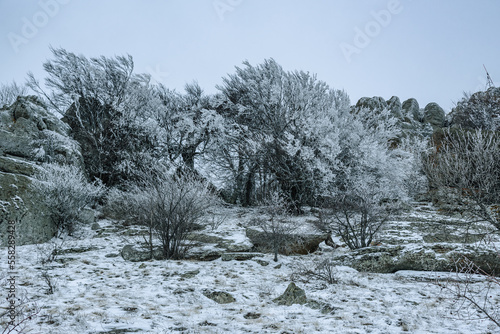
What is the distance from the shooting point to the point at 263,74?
15.9 m

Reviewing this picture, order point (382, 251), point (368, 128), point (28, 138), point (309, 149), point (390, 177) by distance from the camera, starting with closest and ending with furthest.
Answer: point (382, 251), point (28, 138), point (309, 149), point (390, 177), point (368, 128)

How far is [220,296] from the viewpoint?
4.39 metres

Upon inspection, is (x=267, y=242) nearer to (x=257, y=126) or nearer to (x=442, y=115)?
(x=257, y=126)

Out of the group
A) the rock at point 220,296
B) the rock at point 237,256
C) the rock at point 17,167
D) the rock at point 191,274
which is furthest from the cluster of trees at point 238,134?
the rock at point 220,296

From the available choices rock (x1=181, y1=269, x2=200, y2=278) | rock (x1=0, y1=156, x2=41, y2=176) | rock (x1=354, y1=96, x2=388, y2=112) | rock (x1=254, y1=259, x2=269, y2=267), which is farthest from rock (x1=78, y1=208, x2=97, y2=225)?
rock (x1=354, y1=96, x2=388, y2=112)

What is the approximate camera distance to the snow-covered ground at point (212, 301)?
3.21 metres

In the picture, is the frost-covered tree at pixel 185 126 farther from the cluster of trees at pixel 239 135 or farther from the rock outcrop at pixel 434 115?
the rock outcrop at pixel 434 115

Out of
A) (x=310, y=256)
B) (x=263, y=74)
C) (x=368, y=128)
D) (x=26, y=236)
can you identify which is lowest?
(x=310, y=256)

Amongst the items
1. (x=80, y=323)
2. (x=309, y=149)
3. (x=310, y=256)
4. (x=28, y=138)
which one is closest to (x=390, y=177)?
(x=309, y=149)

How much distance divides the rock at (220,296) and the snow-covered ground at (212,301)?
87mm

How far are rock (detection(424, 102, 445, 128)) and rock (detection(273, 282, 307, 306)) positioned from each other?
31.2 m

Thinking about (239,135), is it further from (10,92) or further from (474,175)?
(10,92)

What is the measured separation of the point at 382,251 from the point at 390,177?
860 centimetres

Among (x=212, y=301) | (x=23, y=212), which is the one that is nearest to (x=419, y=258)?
(x=212, y=301)
